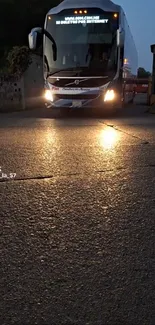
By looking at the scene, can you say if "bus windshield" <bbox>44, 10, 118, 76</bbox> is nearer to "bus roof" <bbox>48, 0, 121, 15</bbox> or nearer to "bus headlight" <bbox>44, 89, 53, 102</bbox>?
"bus roof" <bbox>48, 0, 121, 15</bbox>

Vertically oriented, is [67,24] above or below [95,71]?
above

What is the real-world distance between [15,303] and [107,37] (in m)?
12.5

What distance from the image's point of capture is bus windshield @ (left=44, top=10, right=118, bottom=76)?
45.4 feet

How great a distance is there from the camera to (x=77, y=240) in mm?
3490

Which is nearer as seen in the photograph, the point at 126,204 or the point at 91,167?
the point at 126,204

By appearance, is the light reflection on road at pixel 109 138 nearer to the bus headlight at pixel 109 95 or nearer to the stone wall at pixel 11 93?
the bus headlight at pixel 109 95

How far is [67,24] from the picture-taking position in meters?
14.0

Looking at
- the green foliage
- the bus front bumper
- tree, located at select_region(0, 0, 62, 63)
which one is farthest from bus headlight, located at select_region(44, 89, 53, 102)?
tree, located at select_region(0, 0, 62, 63)

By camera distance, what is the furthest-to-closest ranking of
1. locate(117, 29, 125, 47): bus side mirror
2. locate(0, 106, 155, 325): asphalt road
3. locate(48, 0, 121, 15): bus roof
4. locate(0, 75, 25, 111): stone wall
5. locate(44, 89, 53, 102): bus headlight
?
locate(0, 75, 25, 111): stone wall < locate(44, 89, 53, 102): bus headlight < locate(48, 0, 121, 15): bus roof < locate(117, 29, 125, 47): bus side mirror < locate(0, 106, 155, 325): asphalt road

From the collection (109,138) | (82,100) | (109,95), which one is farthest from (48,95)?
(109,138)

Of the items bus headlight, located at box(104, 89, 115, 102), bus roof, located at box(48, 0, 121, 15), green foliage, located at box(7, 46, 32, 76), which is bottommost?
bus headlight, located at box(104, 89, 115, 102)

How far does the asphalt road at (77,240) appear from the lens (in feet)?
8.25

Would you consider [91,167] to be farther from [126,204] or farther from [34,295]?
[34,295]

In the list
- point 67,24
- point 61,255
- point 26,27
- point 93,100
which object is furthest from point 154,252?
point 26,27
